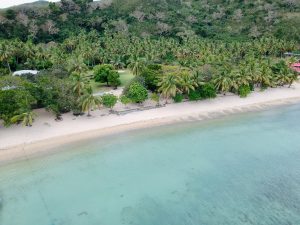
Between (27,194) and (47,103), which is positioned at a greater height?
(47,103)

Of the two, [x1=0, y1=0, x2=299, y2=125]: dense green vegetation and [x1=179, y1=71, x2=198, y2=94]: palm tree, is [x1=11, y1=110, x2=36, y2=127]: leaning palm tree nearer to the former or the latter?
[x1=0, y1=0, x2=299, y2=125]: dense green vegetation

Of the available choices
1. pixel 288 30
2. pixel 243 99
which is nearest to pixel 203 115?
pixel 243 99

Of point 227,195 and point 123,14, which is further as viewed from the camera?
point 123,14

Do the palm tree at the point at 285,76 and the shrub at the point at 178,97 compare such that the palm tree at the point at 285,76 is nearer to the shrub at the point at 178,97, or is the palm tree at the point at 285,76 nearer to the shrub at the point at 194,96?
the shrub at the point at 194,96

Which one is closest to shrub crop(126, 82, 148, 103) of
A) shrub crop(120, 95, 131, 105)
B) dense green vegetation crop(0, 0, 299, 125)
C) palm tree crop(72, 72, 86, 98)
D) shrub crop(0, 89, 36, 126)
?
dense green vegetation crop(0, 0, 299, 125)

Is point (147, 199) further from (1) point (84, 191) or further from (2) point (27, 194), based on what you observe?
(2) point (27, 194)

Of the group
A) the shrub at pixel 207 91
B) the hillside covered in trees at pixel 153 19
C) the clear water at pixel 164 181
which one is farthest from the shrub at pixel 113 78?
the hillside covered in trees at pixel 153 19
